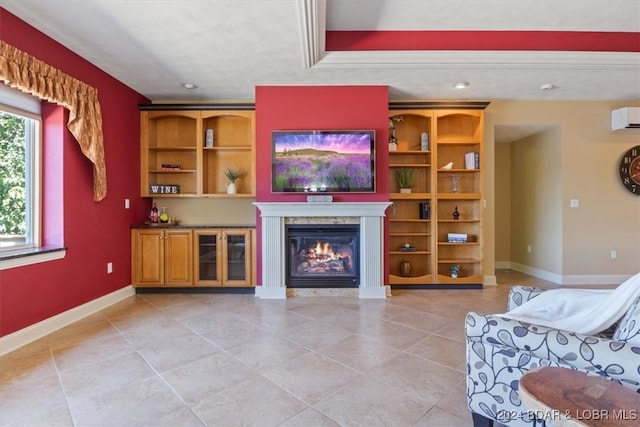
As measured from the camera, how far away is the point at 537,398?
0.90 m

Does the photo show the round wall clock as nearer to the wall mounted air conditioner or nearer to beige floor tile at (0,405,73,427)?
the wall mounted air conditioner

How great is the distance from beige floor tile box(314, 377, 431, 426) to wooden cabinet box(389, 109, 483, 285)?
2384mm

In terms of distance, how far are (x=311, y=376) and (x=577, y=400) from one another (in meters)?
1.49

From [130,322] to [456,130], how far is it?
4.87 m

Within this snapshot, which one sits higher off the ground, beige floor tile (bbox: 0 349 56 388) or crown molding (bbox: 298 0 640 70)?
crown molding (bbox: 298 0 640 70)

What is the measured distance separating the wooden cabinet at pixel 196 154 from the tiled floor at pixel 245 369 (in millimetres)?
1825

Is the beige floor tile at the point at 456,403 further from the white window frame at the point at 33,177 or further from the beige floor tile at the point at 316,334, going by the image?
the white window frame at the point at 33,177

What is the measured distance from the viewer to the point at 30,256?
2.56 meters

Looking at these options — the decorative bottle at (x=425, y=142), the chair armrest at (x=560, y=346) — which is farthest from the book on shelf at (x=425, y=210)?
the chair armrest at (x=560, y=346)

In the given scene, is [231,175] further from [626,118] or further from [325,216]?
[626,118]

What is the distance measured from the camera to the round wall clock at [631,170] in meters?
4.41

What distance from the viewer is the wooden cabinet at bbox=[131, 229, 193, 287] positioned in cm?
393

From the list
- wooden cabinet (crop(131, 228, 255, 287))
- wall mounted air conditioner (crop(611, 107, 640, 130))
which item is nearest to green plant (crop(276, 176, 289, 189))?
wooden cabinet (crop(131, 228, 255, 287))


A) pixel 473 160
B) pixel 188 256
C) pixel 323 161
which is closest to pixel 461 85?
pixel 473 160
